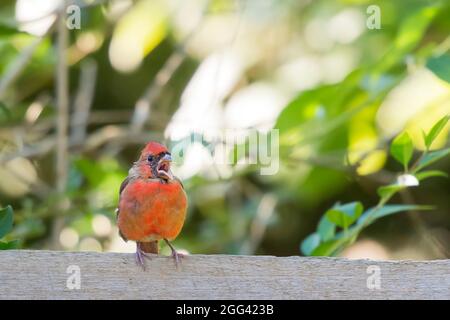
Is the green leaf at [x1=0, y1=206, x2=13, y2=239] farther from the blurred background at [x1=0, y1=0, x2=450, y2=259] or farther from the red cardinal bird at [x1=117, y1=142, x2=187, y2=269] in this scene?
the blurred background at [x1=0, y1=0, x2=450, y2=259]

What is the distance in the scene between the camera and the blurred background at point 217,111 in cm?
376

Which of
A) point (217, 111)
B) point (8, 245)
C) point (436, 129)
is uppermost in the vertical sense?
point (217, 111)

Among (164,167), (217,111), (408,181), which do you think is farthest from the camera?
(217,111)

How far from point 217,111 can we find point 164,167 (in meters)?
1.83

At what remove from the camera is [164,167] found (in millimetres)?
2730

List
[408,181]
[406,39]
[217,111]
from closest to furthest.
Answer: [408,181] → [406,39] → [217,111]

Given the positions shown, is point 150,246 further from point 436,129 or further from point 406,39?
point 406,39

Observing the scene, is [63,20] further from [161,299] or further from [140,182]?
[161,299]

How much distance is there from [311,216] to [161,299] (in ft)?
8.56

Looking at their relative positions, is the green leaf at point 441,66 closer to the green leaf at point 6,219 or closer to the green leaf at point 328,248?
the green leaf at point 328,248

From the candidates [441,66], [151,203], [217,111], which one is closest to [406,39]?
[441,66]

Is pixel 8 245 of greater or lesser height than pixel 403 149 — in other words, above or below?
below

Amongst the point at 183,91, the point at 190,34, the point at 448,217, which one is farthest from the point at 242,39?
the point at 448,217
